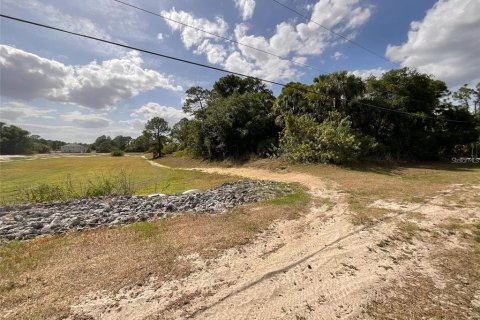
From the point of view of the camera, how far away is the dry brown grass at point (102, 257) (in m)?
3.36

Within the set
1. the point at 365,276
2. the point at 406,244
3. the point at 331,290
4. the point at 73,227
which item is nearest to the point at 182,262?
the point at 331,290

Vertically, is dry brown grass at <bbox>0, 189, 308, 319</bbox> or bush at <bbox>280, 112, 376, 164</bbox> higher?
bush at <bbox>280, 112, 376, 164</bbox>

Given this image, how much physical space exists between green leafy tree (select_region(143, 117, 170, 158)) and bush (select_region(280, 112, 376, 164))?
3500 cm

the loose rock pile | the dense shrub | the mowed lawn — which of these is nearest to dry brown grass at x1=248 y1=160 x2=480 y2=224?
the loose rock pile

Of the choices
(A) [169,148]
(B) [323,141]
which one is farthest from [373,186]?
(A) [169,148]

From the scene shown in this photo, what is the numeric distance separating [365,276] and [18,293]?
479 cm

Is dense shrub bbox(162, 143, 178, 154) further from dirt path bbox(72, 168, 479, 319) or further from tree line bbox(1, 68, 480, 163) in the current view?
dirt path bbox(72, 168, 479, 319)

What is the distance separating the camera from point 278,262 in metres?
4.30

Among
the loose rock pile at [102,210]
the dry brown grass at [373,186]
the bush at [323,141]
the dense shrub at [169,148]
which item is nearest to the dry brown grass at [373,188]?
the dry brown grass at [373,186]

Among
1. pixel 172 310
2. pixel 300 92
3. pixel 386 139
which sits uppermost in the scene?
pixel 300 92

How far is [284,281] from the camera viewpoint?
3.74 metres

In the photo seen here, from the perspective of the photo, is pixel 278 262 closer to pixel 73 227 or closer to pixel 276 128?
pixel 73 227

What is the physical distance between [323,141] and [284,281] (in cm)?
1466

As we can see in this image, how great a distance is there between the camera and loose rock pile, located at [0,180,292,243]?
5.89 meters
